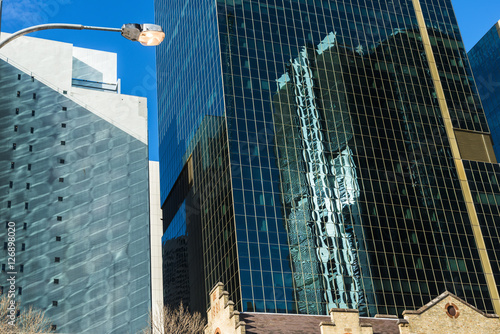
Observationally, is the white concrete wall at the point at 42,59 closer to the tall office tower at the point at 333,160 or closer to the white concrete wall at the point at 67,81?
the white concrete wall at the point at 67,81

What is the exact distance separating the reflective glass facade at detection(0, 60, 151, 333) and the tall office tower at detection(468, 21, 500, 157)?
226 ft

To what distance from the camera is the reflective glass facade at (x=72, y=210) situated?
307 ft

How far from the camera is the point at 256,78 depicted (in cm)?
9169

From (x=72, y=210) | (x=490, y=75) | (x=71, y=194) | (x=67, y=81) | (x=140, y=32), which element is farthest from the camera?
(x=490, y=75)

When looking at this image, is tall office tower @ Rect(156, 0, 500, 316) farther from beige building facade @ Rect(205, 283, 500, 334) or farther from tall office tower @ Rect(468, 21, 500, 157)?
tall office tower @ Rect(468, 21, 500, 157)

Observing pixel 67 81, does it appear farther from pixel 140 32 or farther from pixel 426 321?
pixel 140 32

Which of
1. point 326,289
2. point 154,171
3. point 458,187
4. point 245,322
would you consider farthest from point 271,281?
point 154,171

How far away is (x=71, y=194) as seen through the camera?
332 feet

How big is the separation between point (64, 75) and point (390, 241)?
59.7m

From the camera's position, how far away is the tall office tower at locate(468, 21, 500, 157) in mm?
130375

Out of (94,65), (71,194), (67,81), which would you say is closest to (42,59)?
(67,81)

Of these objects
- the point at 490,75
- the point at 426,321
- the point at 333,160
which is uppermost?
the point at 490,75

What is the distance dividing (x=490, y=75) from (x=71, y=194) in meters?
86.4

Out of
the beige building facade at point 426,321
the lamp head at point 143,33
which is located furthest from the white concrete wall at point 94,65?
the lamp head at point 143,33
